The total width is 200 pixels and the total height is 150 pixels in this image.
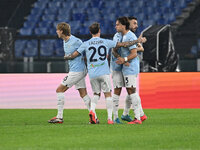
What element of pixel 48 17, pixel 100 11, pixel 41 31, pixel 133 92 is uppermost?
pixel 100 11

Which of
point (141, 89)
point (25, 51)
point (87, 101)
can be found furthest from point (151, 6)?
point (87, 101)

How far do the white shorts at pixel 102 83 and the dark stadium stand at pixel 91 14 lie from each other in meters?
13.8

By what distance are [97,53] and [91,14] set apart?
1656cm

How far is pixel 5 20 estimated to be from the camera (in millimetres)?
28578

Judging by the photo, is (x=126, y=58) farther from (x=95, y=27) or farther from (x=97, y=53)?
(x=95, y=27)

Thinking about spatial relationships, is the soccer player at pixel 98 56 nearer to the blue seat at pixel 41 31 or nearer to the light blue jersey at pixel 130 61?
the light blue jersey at pixel 130 61

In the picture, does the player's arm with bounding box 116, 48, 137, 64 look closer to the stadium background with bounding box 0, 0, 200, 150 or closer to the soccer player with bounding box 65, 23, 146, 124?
the soccer player with bounding box 65, 23, 146, 124

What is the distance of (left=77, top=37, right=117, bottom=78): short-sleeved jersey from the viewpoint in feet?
32.0

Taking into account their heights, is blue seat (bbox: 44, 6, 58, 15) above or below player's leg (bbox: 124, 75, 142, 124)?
A: above

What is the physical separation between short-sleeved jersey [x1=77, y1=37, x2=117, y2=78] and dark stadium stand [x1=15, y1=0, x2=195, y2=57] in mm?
13955

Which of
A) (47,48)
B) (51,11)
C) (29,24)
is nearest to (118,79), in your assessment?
(47,48)

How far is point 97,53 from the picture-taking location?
32.0ft

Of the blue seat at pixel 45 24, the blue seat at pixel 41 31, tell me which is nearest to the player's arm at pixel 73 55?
the blue seat at pixel 41 31

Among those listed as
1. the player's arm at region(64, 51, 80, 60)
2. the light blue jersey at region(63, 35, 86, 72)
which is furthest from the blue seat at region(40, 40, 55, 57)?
the player's arm at region(64, 51, 80, 60)
